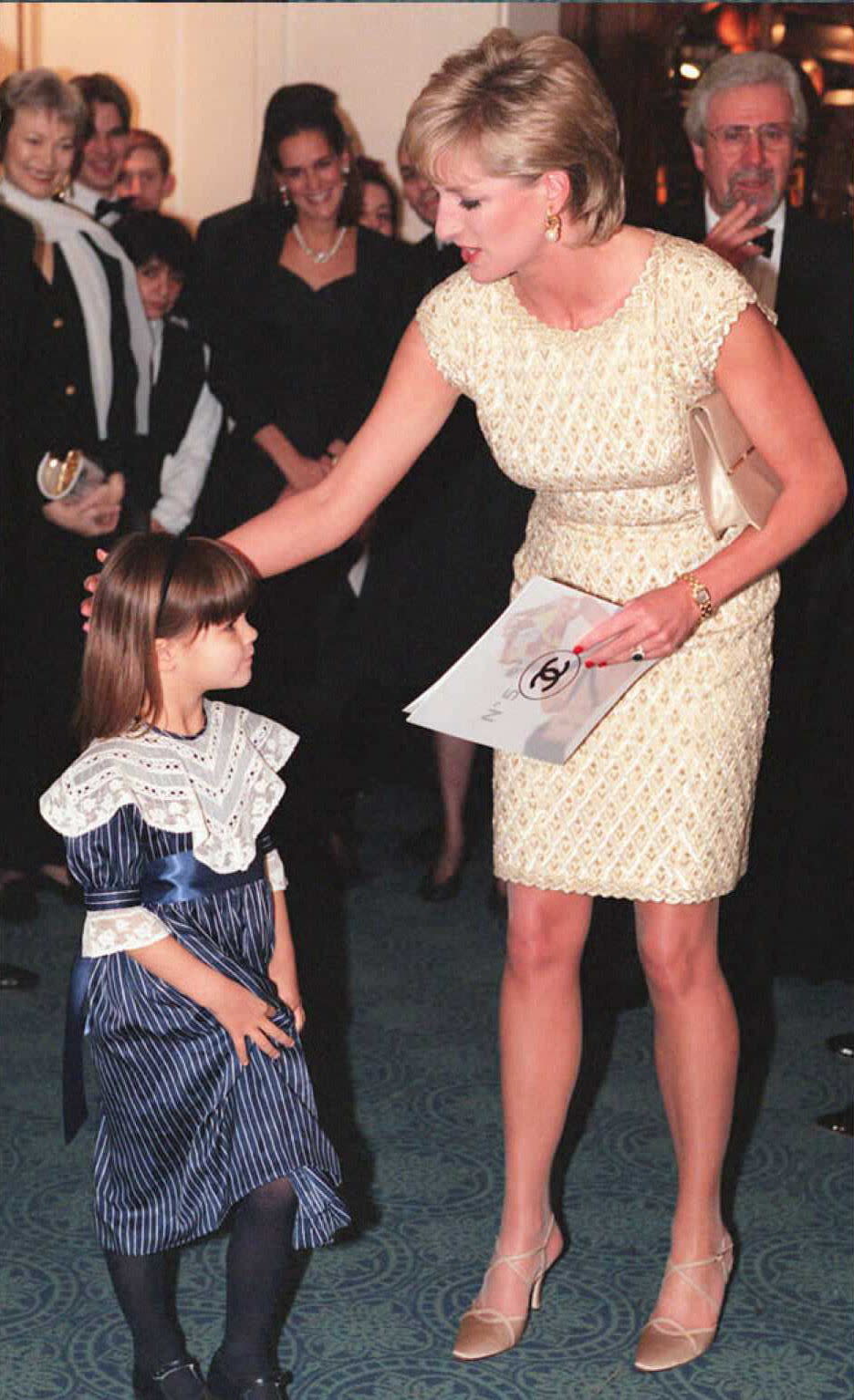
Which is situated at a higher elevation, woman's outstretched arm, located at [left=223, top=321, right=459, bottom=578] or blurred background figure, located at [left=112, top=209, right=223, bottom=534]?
woman's outstretched arm, located at [left=223, top=321, right=459, bottom=578]

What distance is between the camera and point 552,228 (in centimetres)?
248

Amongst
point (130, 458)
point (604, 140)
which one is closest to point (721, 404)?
point (604, 140)

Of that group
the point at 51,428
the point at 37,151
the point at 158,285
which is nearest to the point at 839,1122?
the point at 51,428

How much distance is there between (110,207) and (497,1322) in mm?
3699

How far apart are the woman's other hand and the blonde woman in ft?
5.49

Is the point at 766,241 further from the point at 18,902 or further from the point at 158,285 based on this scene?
the point at 18,902

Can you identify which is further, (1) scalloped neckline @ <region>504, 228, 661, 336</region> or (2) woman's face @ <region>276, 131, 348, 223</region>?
(2) woman's face @ <region>276, 131, 348, 223</region>

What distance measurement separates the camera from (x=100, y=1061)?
250 cm

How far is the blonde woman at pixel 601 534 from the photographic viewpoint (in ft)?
8.03

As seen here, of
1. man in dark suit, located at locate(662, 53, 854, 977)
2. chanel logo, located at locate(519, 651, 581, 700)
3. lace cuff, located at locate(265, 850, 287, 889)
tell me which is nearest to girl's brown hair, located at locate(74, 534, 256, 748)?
lace cuff, located at locate(265, 850, 287, 889)

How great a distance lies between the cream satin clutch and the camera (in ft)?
8.21

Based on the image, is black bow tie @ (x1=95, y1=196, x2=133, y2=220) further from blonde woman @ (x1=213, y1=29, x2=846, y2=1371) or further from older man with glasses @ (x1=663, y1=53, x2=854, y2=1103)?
blonde woman @ (x1=213, y1=29, x2=846, y2=1371)

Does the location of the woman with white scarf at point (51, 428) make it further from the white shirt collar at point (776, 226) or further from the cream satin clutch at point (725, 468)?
the cream satin clutch at point (725, 468)

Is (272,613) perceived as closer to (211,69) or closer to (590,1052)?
(590,1052)
